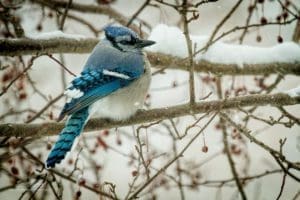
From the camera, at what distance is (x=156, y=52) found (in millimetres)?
3785

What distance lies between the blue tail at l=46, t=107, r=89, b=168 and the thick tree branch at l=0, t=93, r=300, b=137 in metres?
0.11

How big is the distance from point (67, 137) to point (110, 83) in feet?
2.28

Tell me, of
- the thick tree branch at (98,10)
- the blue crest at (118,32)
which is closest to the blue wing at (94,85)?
the blue crest at (118,32)

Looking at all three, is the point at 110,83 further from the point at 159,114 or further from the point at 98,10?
the point at 98,10

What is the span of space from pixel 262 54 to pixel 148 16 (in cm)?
636

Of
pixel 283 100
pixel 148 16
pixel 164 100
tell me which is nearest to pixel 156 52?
pixel 283 100

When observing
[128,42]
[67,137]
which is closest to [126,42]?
[128,42]

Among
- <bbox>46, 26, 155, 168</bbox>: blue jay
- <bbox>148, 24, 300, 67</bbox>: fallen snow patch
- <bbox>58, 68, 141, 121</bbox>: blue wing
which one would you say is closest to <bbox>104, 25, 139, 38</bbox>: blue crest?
<bbox>46, 26, 155, 168</bbox>: blue jay

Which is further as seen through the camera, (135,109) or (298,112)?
(298,112)

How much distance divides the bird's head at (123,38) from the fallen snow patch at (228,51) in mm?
→ 136

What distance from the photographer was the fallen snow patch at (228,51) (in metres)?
3.69

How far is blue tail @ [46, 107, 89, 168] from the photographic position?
9.59 ft

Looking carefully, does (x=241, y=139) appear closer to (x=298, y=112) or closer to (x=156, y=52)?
(x=156, y=52)

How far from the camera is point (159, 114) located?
3.22m
